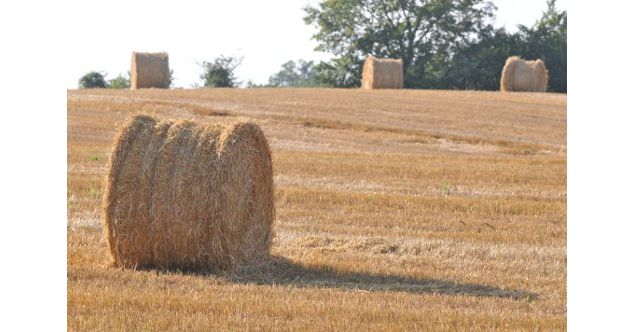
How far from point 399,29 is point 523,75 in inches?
535

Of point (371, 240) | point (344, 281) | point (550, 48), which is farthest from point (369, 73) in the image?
point (344, 281)

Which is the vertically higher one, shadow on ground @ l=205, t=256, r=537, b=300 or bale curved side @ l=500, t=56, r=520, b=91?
bale curved side @ l=500, t=56, r=520, b=91

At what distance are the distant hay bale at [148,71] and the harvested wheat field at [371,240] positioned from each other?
9.01m

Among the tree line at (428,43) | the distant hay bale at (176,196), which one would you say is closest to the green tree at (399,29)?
the tree line at (428,43)

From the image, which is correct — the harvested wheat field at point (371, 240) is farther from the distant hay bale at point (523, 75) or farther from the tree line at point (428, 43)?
the tree line at point (428, 43)

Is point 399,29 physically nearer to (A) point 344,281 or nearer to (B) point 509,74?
(B) point 509,74

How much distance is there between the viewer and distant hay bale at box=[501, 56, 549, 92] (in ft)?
126

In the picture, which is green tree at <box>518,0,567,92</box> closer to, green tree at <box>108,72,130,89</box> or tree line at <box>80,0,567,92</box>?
tree line at <box>80,0,567,92</box>

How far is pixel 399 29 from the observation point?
51250mm

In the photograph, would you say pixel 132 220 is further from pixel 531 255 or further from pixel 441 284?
pixel 531 255

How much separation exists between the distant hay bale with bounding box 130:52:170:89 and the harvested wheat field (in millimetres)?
9011

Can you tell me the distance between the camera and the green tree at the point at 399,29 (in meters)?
50.2

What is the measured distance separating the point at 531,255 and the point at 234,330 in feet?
15.6

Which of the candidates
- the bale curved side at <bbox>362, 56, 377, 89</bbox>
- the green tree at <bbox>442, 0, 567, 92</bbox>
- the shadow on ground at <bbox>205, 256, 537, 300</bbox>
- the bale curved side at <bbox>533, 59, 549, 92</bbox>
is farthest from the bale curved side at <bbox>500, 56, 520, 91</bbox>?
the shadow on ground at <bbox>205, 256, 537, 300</bbox>
